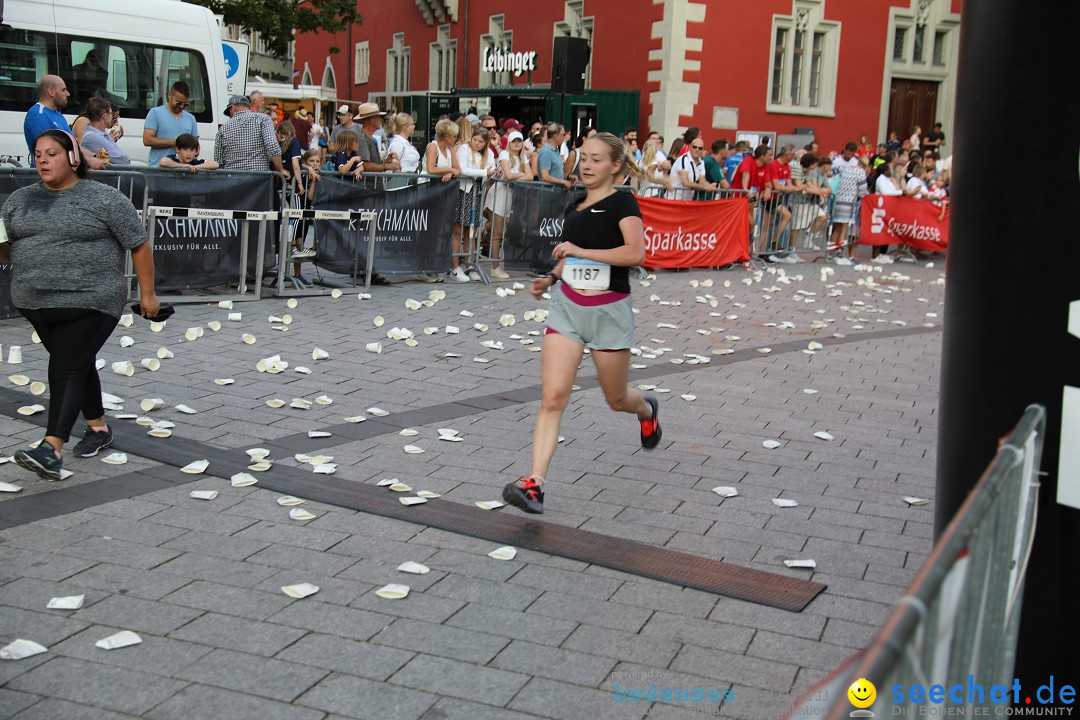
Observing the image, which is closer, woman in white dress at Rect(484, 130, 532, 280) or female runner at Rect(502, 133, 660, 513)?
female runner at Rect(502, 133, 660, 513)

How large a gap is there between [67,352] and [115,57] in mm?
11053

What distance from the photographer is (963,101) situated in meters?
3.03

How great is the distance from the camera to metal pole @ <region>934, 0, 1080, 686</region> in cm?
276

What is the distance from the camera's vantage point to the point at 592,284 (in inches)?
207

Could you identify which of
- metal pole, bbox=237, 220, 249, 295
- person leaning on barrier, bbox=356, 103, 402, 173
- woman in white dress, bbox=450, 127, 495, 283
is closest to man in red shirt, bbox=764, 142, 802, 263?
woman in white dress, bbox=450, 127, 495, 283

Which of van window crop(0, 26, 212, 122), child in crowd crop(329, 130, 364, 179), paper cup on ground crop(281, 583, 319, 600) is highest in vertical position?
van window crop(0, 26, 212, 122)

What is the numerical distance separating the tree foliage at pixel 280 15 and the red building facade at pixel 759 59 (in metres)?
4.95

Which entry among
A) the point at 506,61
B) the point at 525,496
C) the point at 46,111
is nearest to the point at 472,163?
the point at 46,111

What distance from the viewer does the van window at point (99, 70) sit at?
46.0ft

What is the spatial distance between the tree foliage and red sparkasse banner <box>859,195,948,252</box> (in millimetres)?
20324

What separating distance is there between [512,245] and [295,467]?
27.0 ft

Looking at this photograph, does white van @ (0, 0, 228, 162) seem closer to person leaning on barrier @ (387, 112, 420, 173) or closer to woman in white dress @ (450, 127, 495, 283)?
person leaning on barrier @ (387, 112, 420, 173)

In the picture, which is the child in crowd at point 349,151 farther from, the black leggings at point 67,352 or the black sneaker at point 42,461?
the black sneaker at point 42,461

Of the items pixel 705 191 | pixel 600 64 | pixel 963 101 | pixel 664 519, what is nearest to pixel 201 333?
pixel 664 519
